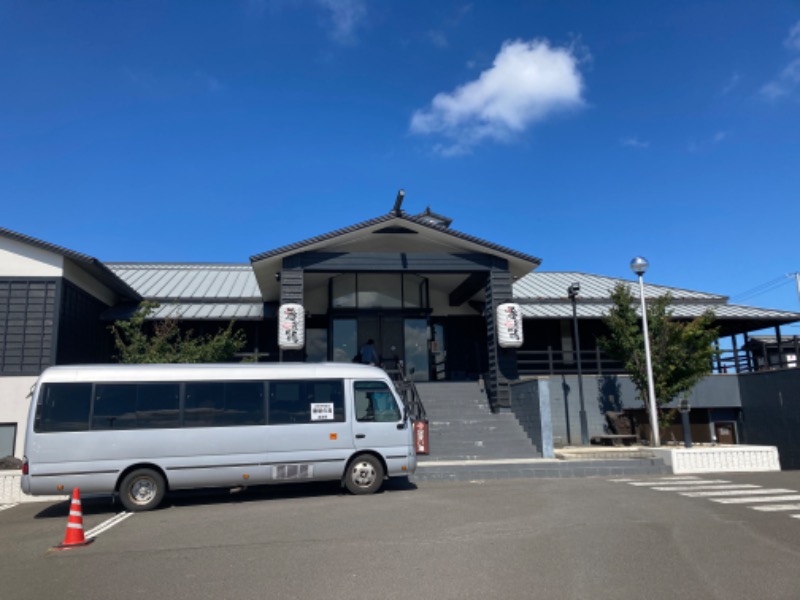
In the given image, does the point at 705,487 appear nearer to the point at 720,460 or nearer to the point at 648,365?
the point at 720,460

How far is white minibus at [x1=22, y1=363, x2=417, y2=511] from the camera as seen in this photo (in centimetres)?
996

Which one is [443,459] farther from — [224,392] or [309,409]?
[224,392]

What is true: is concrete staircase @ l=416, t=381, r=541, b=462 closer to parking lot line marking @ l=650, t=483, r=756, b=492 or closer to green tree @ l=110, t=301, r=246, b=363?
parking lot line marking @ l=650, t=483, r=756, b=492

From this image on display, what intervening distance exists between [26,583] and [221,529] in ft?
8.67

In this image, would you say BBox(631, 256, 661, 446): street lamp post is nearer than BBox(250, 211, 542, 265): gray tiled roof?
Yes

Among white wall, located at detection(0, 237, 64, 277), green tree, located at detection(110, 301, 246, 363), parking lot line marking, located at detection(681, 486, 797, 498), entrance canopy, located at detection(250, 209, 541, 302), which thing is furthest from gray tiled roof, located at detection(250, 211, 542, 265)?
parking lot line marking, located at detection(681, 486, 797, 498)

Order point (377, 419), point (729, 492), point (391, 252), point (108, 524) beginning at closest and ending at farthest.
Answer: point (108, 524) < point (729, 492) < point (377, 419) < point (391, 252)

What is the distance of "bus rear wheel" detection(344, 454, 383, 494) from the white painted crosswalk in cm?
510

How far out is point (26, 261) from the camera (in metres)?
16.5

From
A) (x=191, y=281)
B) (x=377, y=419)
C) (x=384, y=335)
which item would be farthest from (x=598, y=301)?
(x=191, y=281)

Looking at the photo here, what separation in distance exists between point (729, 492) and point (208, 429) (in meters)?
9.37

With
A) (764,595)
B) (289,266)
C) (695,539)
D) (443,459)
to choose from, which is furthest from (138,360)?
(764,595)

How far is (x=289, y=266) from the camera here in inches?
701

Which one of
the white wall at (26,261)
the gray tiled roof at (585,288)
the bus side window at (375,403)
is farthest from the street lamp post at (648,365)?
the white wall at (26,261)
